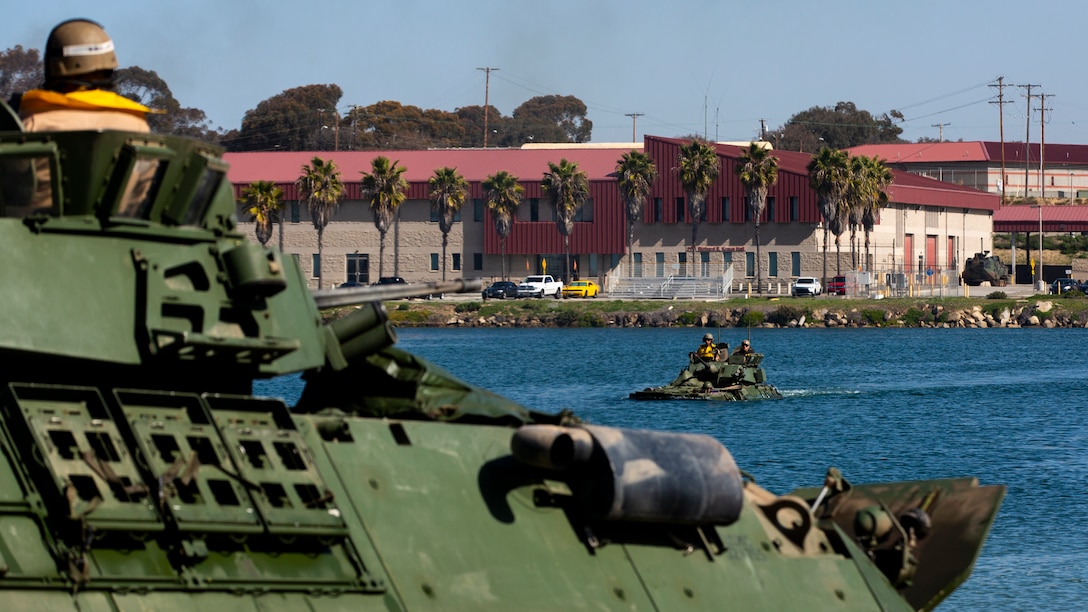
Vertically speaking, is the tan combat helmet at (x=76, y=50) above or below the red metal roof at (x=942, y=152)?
below

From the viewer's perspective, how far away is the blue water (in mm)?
29625

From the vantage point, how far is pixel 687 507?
11.2 m

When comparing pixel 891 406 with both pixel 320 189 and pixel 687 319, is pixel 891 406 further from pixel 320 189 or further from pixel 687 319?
pixel 320 189

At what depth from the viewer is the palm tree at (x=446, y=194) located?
109875 millimetres

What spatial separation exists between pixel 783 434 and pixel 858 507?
3327 centimetres

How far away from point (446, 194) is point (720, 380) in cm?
5684

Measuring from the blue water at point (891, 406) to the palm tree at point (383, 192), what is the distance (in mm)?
9319

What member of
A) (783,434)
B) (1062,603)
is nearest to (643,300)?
(783,434)

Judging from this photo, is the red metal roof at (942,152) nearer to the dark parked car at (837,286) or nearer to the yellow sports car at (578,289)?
the dark parked car at (837,286)

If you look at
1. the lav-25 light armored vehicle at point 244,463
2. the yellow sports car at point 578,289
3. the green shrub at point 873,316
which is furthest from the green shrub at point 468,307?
the lav-25 light armored vehicle at point 244,463

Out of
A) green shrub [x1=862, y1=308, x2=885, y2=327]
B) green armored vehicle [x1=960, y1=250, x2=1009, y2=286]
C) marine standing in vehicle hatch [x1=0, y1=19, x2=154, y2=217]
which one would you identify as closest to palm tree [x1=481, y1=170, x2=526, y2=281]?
green shrub [x1=862, y1=308, x2=885, y2=327]

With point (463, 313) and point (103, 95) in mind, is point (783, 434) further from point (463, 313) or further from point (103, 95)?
point (463, 313)

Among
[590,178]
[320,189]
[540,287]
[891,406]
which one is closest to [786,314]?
[540,287]

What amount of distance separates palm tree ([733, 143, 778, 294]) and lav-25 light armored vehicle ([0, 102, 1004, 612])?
313 feet
